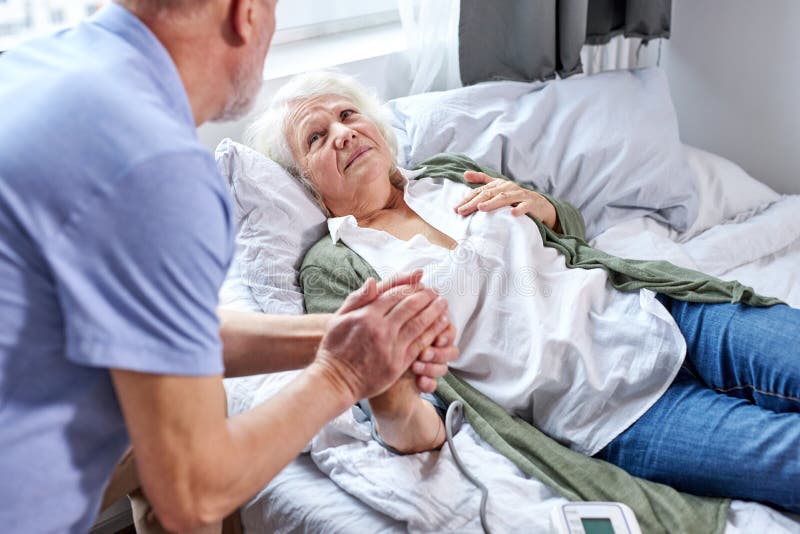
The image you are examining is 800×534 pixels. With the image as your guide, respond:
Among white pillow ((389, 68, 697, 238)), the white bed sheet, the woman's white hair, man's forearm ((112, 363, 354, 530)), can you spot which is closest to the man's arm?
man's forearm ((112, 363, 354, 530))

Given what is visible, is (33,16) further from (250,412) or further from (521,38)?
(250,412)

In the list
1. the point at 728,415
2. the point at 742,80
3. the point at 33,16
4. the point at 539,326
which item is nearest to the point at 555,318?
the point at 539,326

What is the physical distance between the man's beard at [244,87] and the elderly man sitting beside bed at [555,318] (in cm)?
47

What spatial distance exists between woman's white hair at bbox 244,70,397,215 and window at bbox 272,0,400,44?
0.62m

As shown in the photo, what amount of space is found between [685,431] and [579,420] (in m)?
0.17

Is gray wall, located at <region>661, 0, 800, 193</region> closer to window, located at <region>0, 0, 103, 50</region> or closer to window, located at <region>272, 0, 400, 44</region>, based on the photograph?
window, located at <region>272, 0, 400, 44</region>

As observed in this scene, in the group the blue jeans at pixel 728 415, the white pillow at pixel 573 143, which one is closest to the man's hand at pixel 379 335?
the blue jeans at pixel 728 415

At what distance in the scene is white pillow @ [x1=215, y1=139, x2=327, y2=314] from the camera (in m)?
1.67

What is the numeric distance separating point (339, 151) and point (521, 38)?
81cm

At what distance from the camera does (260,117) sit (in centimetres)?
196

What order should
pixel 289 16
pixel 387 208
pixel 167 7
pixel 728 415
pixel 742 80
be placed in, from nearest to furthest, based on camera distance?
pixel 167 7, pixel 728 415, pixel 387 208, pixel 289 16, pixel 742 80

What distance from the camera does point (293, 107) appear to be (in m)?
1.85

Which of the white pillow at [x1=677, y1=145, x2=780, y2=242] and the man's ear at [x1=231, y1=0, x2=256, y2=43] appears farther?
the white pillow at [x1=677, y1=145, x2=780, y2=242]

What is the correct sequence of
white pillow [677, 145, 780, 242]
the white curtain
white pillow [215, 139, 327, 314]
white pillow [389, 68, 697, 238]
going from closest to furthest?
white pillow [215, 139, 327, 314] < white pillow [389, 68, 697, 238] < white pillow [677, 145, 780, 242] < the white curtain
